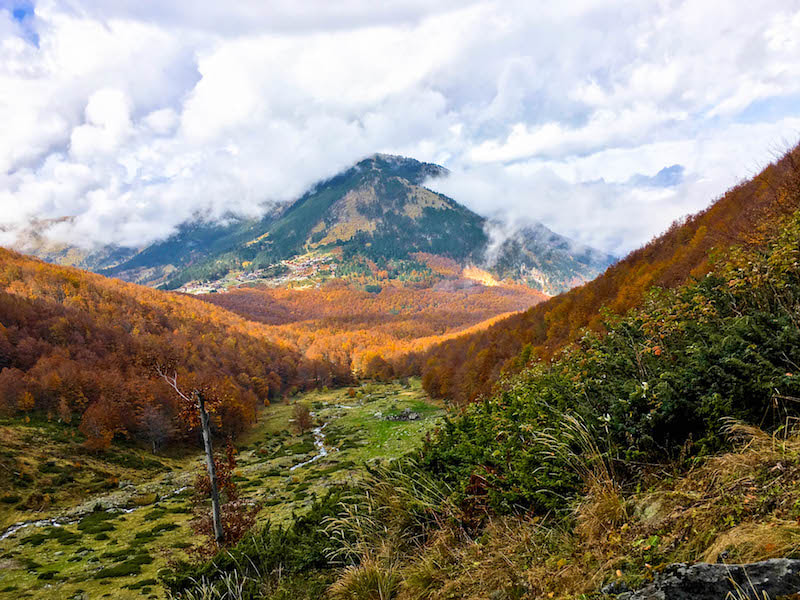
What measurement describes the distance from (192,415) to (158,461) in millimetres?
53519

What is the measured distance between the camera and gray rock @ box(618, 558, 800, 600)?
2451 millimetres

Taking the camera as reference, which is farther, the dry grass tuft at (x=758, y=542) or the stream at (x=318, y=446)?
the stream at (x=318, y=446)

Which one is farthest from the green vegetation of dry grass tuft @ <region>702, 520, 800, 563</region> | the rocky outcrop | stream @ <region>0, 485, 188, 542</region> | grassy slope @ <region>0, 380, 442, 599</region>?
the rocky outcrop

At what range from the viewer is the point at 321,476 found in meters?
45.8

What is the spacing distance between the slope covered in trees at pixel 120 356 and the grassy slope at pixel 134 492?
6.10m

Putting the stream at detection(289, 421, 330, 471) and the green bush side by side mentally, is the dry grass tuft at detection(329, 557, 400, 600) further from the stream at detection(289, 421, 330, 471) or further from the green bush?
the stream at detection(289, 421, 330, 471)

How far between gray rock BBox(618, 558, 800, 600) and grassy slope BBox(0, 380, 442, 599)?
217 inches

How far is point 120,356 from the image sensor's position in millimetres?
92750

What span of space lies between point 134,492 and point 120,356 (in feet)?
199

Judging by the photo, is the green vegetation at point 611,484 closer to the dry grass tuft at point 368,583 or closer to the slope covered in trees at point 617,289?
the dry grass tuft at point 368,583

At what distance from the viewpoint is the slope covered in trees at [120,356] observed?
203ft

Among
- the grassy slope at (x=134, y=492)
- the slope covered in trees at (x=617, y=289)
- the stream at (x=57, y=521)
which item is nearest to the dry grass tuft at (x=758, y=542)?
the grassy slope at (x=134, y=492)

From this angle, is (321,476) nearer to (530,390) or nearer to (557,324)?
(557,324)

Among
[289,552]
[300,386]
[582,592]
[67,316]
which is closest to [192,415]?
[289,552]
